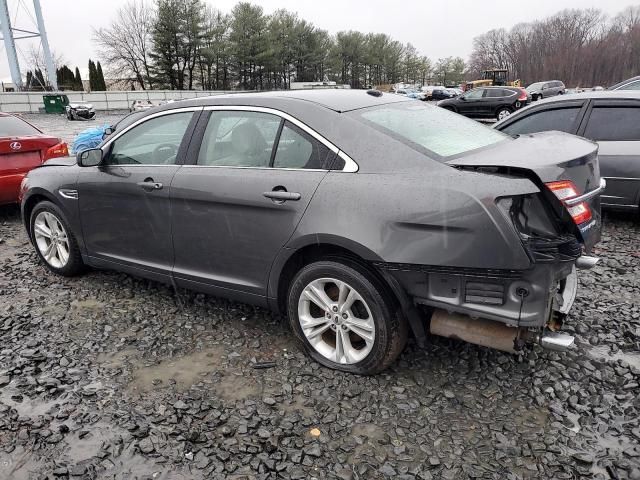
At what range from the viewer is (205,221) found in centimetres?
331

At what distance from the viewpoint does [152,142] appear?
3.80 m

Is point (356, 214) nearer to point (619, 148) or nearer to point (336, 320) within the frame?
point (336, 320)

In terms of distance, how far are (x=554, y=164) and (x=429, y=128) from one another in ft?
2.71

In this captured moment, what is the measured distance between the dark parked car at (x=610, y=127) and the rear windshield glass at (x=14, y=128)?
6.52 metres

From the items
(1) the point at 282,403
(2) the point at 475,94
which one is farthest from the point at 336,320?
(2) the point at 475,94

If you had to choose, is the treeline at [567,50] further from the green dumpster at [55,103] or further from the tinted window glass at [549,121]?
the tinted window glass at [549,121]

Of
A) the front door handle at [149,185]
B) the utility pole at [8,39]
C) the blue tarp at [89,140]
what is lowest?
the blue tarp at [89,140]

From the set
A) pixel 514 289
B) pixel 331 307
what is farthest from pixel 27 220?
pixel 514 289

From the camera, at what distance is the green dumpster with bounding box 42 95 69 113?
36.0 meters

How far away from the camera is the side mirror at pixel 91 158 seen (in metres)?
3.91

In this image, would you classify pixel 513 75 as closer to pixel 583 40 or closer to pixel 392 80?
pixel 583 40

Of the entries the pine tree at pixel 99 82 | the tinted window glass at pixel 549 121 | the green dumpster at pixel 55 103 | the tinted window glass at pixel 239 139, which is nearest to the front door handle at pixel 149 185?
the tinted window glass at pixel 239 139

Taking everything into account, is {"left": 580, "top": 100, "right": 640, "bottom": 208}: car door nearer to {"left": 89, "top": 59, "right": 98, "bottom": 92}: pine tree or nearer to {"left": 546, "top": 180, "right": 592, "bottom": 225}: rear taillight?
{"left": 546, "top": 180, "right": 592, "bottom": 225}: rear taillight

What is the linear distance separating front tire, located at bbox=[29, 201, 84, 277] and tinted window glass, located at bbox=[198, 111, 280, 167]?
5.90 feet
